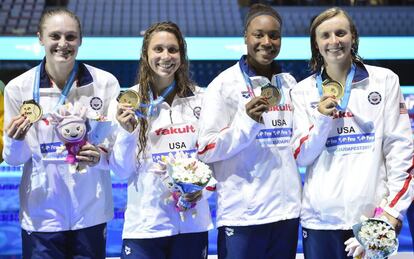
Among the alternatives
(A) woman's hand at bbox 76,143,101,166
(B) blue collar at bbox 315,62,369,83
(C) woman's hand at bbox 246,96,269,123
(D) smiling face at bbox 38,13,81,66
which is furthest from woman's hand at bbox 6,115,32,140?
(B) blue collar at bbox 315,62,369,83

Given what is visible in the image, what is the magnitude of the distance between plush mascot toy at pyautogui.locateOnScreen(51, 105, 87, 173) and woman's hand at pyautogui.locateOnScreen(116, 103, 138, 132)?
0.17 meters

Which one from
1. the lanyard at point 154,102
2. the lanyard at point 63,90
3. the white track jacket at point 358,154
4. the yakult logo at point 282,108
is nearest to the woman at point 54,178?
the lanyard at point 63,90

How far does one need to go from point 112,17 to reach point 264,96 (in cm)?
991

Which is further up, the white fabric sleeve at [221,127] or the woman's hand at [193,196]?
the white fabric sleeve at [221,127]

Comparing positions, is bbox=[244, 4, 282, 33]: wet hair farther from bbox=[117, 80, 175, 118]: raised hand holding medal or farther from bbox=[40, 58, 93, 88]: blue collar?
bbox=[40, 58, 93, 88]: blue collar

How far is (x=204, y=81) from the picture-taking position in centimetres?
1011

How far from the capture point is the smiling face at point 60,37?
9.49ft

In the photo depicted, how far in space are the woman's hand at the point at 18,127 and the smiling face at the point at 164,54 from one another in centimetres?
63

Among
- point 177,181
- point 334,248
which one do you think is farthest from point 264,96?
point 334,248

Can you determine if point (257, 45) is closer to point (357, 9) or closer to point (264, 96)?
point (264, 96)

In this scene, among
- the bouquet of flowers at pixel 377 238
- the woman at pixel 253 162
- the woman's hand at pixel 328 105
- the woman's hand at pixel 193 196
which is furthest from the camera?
the woman at pixel 253 162

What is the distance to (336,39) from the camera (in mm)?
2811

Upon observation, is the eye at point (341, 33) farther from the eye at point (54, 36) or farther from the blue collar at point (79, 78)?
the eye at point (54, 36)

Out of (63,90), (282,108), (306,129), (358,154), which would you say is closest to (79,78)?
(63,90)
